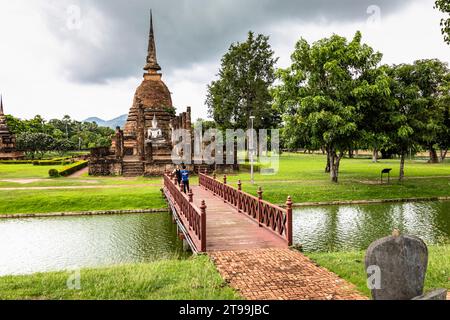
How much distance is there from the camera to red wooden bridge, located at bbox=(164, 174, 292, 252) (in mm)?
11297

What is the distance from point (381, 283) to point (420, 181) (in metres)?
26.4

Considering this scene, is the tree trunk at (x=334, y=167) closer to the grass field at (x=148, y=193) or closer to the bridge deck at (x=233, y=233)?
the grass field at (x=148, y=193)

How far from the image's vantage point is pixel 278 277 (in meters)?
8.43

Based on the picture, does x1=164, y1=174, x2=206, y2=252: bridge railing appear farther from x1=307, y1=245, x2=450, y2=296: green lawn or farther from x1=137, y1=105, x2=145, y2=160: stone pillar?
x1=137, y1=105, x2=145, y2=160: stone pillar

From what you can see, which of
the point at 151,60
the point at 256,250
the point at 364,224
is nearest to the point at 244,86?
the point at 151,60

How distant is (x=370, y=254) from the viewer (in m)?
5.76

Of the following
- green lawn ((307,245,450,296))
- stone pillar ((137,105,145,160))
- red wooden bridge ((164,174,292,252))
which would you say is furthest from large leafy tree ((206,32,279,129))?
green lawn ((307,245,450,296))

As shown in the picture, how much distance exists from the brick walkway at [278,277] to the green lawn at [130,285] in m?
0.40

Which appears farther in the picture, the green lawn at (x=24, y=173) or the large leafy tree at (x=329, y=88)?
the green lawn at (x=24, y=173)

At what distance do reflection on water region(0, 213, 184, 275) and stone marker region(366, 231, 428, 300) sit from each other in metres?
8.54

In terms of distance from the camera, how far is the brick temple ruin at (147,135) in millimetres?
34375

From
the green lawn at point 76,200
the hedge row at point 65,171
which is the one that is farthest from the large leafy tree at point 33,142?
the green lawn at point 76,200
